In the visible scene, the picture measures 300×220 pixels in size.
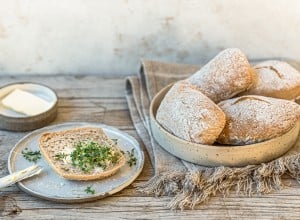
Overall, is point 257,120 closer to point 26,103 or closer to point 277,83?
point 277,83

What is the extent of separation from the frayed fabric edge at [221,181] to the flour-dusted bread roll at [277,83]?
0.44ft

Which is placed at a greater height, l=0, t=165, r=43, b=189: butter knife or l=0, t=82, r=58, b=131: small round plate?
l=0, t=165, r=43, b=189: butter knife

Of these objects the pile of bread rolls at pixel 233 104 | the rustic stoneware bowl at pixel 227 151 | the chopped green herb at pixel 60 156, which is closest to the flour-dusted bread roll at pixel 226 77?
the pile of bread rolls at pixel 233 104

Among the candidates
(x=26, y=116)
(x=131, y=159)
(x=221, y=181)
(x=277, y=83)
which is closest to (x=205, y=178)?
(x=221, y=181)

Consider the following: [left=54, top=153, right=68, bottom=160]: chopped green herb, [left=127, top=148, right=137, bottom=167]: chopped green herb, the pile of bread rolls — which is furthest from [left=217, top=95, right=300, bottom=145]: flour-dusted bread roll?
[left=54, top=153, right=68, bottom=160]: chopped green herb

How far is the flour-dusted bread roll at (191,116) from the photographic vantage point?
902 millimetres

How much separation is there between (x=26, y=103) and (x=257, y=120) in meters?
0.41

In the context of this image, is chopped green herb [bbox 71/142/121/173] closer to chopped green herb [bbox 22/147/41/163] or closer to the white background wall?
chopped green herb [bbox 22/147/41/163]

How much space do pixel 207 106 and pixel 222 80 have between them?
Answer: 0.09 m

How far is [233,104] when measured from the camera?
37.7 inches

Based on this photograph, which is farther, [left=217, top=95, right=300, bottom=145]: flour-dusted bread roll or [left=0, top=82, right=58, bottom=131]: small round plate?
[left=0, top=82, right=58, bottom=131]: small round plate

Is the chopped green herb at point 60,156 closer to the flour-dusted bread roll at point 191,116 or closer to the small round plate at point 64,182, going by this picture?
the small round plate at point 64,182

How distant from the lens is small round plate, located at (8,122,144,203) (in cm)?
85

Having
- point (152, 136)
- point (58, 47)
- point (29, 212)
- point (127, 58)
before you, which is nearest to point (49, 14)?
point (58, 47)
